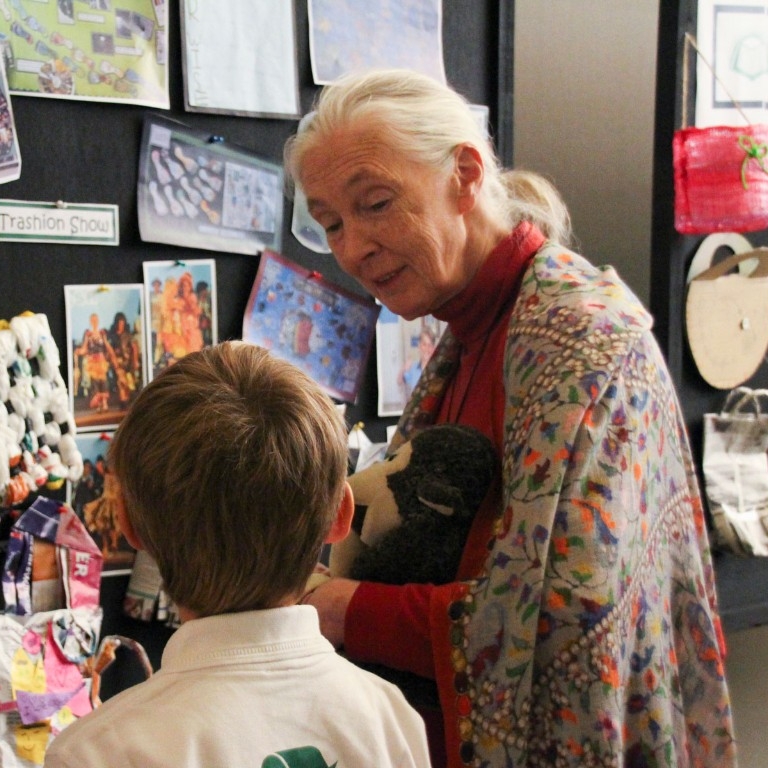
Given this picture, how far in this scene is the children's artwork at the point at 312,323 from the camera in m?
1.51

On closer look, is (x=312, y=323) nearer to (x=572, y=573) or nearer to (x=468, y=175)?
(x=468, y=175)

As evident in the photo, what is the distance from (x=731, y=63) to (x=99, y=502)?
1.45m

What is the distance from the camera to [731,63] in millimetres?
1926

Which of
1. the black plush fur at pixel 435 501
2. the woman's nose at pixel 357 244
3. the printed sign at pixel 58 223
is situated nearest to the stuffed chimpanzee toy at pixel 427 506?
the black plush fur at pixel 435 501

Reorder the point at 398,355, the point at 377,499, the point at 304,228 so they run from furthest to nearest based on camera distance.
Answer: the point at 398,355 < the point at 304,228 < the point at 377,499

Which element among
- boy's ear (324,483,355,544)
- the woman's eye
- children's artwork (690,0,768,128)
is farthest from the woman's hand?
children's artwork (690,0,768,128)

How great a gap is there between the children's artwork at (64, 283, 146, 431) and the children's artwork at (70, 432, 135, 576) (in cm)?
3

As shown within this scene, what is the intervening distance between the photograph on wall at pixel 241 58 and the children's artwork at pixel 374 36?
5 centimetres

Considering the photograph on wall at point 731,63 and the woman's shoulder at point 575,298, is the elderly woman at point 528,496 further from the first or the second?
the photograph on wall at point 731,63

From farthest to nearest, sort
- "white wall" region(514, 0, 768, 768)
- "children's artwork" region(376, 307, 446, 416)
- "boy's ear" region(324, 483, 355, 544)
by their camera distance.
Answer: "white wall" region(514, 0, 768, 768), "children's artwork" region(376, 307, 446, 416), "boy's ear" region(324, 483, 355, 544)

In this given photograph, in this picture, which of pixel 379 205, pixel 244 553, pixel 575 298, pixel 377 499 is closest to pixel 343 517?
pixel 244 553

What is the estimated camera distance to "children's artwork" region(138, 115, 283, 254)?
4.59 ft

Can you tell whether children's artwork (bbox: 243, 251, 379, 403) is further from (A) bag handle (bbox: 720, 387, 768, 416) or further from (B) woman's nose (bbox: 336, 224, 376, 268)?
(A) bag handle (bbox: 720, 387, 768, 416)

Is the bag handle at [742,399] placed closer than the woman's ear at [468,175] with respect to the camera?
No
